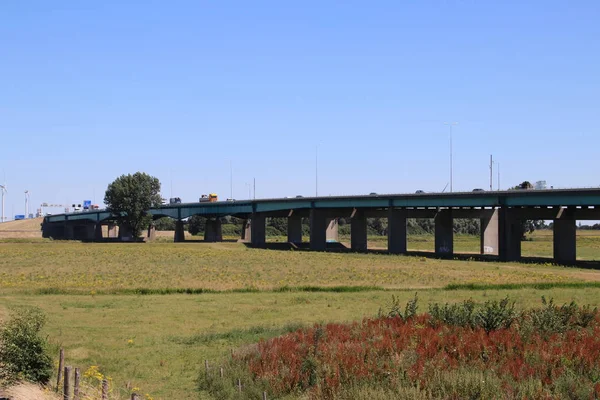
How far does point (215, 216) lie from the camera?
163 m

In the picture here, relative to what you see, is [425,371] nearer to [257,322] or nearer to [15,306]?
[257,322]

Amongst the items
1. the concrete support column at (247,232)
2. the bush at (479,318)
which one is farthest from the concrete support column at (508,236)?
the concrete support column at (247,232)

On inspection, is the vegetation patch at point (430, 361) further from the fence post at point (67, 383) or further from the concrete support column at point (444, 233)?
the concrete support column at point (444, 233)

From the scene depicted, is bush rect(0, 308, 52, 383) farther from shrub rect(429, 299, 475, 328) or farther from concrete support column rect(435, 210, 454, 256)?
concrete support column rect(435, 210, 454, 256)

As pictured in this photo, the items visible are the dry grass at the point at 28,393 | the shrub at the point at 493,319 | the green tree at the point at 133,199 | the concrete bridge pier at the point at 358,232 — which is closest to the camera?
the dry grass at the point at 28,393

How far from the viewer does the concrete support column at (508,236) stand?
88938mm

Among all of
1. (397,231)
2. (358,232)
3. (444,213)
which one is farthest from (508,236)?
(358,232)

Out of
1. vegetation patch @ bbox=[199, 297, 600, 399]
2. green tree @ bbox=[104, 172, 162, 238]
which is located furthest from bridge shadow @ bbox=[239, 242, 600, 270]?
vegetation patch @ bbox=[199, 297, 600, 399]

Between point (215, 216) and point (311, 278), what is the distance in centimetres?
10501

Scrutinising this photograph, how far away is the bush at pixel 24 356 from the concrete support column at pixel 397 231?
8577cm

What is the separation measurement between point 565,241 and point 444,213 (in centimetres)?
2090

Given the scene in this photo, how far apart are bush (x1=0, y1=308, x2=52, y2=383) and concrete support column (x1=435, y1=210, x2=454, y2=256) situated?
84.8 metres

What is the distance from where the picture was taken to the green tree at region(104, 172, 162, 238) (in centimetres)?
16762

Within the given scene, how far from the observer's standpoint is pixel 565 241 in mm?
89000
